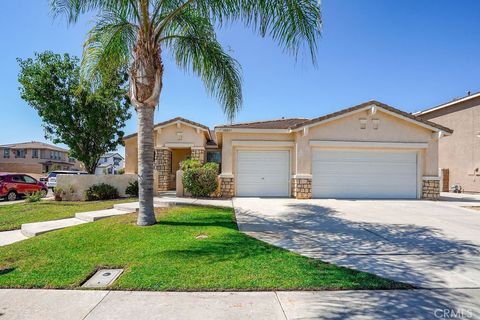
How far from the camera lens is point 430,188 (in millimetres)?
14281

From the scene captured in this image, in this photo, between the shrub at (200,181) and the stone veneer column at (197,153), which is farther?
the stone veneer column at (197,153)

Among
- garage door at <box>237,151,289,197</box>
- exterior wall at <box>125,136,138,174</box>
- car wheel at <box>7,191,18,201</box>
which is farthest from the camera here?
exterior wall at <box>125,136,138,174</box>

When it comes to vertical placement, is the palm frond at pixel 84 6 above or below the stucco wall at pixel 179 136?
above

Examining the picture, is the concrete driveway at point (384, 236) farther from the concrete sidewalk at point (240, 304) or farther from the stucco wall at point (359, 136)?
the stucco wall at point (359, 136)

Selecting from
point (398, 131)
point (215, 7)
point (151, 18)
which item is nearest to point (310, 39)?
point (215, 7)

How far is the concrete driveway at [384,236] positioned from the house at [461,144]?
10.2 m

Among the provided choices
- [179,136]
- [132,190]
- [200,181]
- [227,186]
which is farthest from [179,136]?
[227,186]

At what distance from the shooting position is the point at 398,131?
14.4 meters

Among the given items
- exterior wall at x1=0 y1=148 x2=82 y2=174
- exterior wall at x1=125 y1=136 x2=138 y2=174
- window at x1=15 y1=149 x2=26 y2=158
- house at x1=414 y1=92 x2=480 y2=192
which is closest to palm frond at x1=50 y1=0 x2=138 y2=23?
exterior wall at x1=125 y1=136 x2=138 y2=174

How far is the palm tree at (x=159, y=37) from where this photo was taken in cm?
667

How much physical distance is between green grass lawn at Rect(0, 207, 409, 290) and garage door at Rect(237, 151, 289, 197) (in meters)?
7.43

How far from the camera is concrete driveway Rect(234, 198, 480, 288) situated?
16.1 ft

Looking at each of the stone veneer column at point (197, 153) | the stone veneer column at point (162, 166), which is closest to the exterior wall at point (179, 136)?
the stone veneer column at point (197, 153)

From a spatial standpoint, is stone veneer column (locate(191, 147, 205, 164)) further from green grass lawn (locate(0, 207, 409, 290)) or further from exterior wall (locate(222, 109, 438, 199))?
green grass lawn (locate(0, 207, 409, 290))
